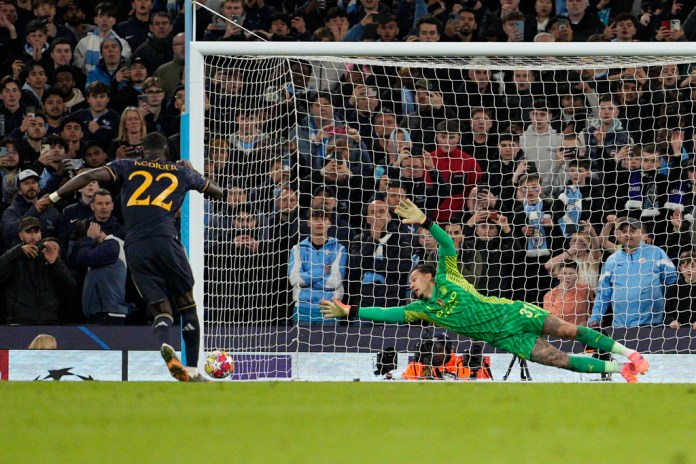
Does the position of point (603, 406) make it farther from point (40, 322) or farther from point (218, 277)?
point (40, 322)

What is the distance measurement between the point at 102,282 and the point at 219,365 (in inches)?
86.5

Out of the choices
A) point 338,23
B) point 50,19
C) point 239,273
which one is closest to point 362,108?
point 338,23

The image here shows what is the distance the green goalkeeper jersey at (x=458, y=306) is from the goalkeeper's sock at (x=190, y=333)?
5.78 ft

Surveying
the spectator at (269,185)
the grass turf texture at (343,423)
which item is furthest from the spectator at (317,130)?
the grass turf texture at (343,423)

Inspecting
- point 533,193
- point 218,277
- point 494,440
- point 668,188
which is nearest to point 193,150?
point 218,277

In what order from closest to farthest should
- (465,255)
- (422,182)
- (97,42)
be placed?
(465,255)
(422,182)
(97,42)

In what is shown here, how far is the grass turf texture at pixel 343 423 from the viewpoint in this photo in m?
4.64

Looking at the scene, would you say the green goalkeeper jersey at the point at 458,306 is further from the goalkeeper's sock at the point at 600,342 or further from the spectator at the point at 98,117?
the spectator at the point at 98,117

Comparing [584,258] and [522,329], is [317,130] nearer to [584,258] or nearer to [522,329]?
[584,258]

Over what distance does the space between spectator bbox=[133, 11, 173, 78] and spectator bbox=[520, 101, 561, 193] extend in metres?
4.59

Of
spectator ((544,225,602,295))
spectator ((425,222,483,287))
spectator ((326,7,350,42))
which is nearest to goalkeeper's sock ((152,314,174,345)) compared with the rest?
spectator ((425,222,483,287))

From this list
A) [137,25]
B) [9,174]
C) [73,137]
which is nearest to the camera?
[9,174]

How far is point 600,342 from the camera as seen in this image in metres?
8.87

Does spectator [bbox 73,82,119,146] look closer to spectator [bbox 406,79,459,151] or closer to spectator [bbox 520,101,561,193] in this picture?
spectator [bbox 406,79,459,151]
